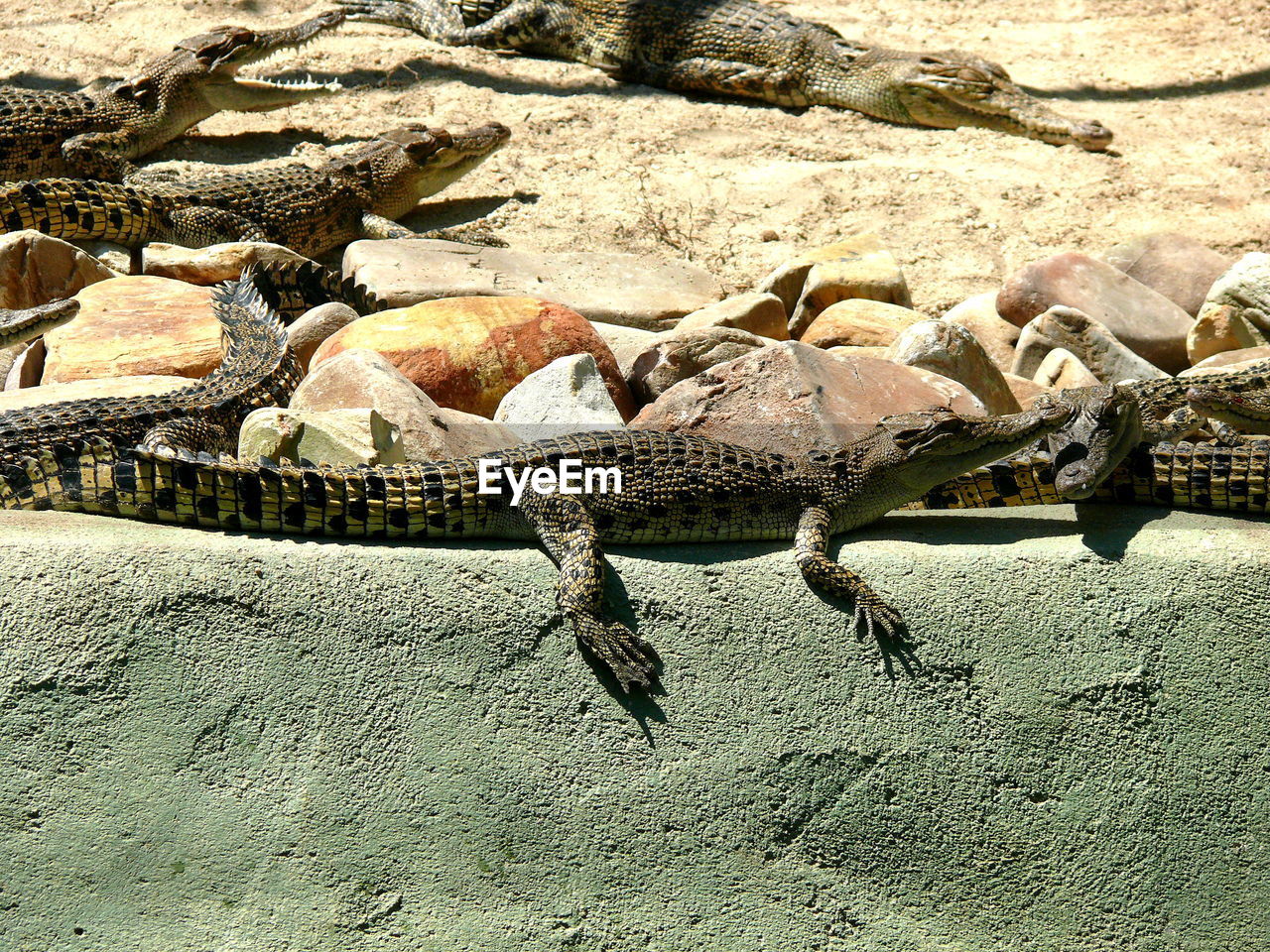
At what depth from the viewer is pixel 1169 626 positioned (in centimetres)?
337

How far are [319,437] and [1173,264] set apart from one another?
4.92 metres

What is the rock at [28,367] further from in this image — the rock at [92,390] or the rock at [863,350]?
the rock at [863,350]

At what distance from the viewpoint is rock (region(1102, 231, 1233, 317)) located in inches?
258

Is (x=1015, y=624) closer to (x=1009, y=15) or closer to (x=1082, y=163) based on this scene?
(x=1082, y=163)

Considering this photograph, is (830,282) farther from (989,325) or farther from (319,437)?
(319,437)

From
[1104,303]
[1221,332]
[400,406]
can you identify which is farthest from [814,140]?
[400,406]

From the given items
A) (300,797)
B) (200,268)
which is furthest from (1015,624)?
(200,268)

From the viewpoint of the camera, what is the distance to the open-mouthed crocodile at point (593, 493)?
11.2 ft

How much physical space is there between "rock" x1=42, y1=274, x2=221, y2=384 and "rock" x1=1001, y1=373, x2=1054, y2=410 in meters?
3.61

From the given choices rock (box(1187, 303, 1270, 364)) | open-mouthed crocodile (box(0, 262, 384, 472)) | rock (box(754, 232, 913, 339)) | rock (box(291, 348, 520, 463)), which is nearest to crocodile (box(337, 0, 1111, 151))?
rock (box(1187, 303, 1270, 364))

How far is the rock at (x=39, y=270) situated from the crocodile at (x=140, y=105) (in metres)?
2.18

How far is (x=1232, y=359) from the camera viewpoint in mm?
5809

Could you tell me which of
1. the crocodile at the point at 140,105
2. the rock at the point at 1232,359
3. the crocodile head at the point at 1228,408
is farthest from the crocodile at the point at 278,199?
the crocodile head at the point at 1228,408

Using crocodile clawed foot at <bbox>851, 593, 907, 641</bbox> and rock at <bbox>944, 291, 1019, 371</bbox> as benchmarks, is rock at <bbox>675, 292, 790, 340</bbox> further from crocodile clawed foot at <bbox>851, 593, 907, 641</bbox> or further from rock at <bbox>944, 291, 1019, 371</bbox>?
crocodile clawed foot at <bbox>851, 593, 907, 641</bbox>
